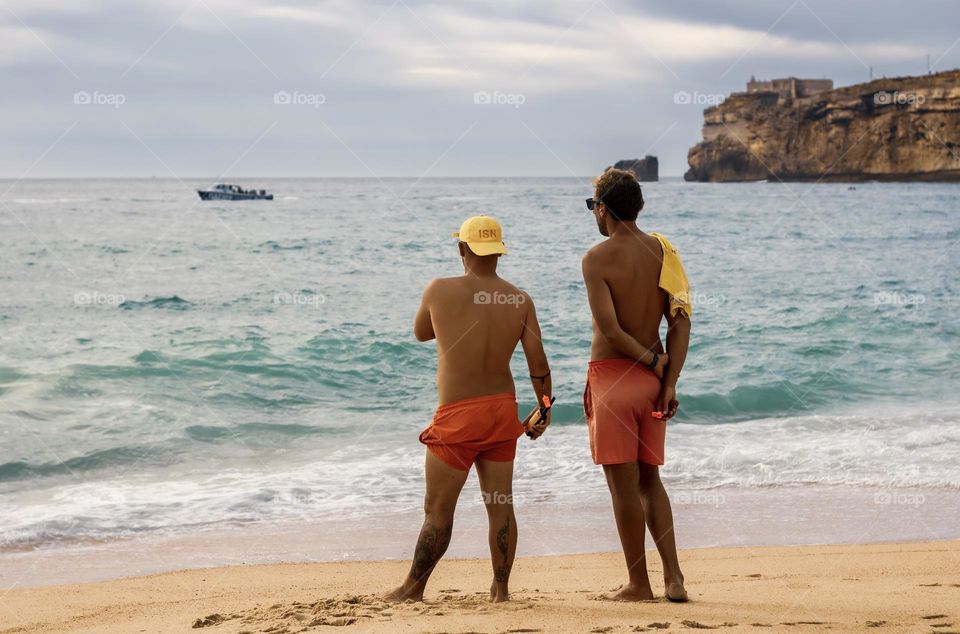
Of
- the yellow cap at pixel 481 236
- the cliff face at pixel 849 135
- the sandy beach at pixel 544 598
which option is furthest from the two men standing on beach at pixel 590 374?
the cliff face at pixel 849 135

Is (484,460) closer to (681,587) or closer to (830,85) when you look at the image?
(681,587)

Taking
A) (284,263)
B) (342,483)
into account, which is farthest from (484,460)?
(284,263)

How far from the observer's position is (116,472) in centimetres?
834

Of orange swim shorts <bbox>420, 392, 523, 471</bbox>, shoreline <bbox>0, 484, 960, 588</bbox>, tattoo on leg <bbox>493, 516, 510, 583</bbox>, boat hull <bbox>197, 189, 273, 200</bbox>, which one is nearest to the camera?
orange swim shorts <bbox>420, 392, 523, 471</bbox>

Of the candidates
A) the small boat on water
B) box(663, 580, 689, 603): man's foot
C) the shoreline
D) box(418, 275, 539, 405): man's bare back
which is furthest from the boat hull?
box(663, 580, 689, 603): man's foot

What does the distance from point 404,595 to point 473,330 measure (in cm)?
116

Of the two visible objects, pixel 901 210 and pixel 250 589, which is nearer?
pixel 250 589

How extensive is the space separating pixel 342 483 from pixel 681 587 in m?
4.10

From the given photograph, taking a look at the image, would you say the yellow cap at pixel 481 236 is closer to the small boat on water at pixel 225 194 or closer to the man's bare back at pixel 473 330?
the man's bare back at pixel 473 330

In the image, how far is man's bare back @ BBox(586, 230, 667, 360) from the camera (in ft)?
13.5

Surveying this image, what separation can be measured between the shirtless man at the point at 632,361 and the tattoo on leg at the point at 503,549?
1.53ft

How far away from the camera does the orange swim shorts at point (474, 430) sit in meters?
4.05

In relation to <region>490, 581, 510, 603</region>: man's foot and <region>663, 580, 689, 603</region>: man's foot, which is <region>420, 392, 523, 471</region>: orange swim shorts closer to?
<region>490, 581, 510, 603</region>: man's foot

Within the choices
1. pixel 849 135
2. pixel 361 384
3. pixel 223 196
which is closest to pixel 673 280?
pixel 361 384
